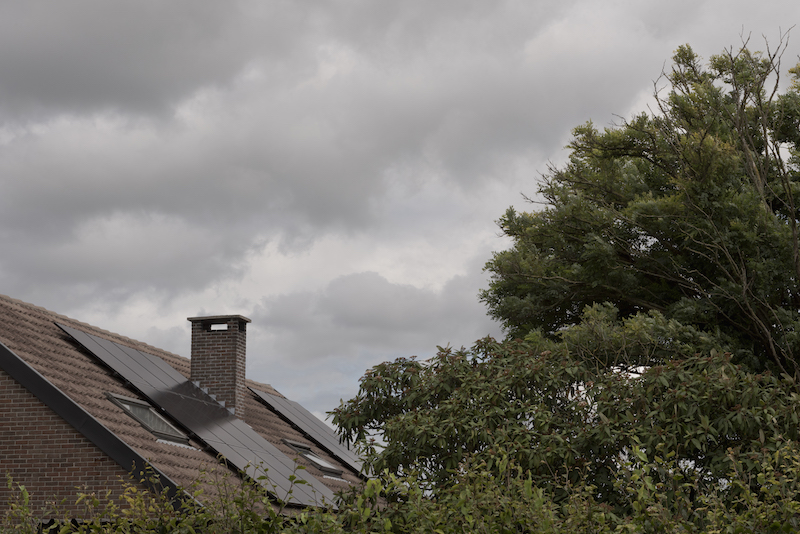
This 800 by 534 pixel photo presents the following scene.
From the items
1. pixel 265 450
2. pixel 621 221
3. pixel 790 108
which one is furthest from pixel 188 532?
pixel 790 108

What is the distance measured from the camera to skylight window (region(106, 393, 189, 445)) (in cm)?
1173

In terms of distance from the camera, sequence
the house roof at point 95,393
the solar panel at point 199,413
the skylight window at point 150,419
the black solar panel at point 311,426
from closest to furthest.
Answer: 1. the house roof at point 95,393
2. the skylight window at point 150,419
3. the solar panel at point 199,413
4. the black solar panel at point 311,426

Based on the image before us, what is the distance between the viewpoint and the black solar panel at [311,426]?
1861 cm

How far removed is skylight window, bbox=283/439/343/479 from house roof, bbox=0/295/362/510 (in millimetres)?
36

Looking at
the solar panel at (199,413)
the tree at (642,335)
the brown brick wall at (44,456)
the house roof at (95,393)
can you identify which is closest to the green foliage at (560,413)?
the tree at (642,335)

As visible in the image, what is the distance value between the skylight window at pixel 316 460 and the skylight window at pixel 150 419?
400cm

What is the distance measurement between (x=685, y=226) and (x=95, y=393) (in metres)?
10.9

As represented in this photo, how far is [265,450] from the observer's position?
14.2m

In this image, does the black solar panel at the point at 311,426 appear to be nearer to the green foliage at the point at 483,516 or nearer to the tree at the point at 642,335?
the tree at the point at 642,335

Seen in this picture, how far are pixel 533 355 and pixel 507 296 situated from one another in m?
6.14

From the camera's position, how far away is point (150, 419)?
12352 mm

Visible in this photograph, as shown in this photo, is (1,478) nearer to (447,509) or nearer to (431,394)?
(431,394)

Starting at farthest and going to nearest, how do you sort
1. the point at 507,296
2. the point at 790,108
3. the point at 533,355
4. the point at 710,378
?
the point at 507,296
the point at 790,108
the point at 533,355
the point at 710,378

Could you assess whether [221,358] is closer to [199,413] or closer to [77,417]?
[199,413]
